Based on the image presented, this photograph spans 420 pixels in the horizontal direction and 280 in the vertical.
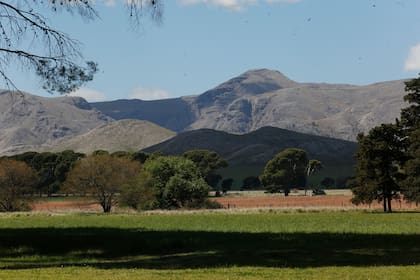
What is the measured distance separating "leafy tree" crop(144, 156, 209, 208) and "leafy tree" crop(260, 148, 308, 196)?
6782cm

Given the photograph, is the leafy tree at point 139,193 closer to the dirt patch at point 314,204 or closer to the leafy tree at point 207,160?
the dirt patch at point 314,204

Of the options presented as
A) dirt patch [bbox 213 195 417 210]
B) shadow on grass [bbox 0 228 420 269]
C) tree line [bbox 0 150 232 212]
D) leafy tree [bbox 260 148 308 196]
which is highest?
leafy tree [bbox 260 148 308 196]

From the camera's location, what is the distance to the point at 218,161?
186m

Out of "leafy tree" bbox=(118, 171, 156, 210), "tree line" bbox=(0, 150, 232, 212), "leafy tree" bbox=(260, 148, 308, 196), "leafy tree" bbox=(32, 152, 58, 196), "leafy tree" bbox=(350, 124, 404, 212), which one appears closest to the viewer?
"leafy tree" bbox=(350, 124, 404, 212)

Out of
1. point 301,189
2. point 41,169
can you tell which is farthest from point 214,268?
point 301,189

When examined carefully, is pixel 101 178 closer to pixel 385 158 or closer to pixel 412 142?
pixel 385 158

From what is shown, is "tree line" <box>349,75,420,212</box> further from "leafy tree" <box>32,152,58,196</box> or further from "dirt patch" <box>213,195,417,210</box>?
"leafy tree" <box>32,152,58,196</box>

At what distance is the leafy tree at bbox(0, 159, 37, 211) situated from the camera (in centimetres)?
9231

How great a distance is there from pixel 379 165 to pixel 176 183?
101ft

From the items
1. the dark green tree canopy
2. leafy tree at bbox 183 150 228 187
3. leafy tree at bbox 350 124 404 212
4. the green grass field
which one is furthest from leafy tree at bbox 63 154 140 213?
leafy tree at bbox 183 150 228 187

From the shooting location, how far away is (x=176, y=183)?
291 ft

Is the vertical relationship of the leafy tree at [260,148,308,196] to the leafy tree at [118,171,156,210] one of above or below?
above

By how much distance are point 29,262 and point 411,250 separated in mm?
14668

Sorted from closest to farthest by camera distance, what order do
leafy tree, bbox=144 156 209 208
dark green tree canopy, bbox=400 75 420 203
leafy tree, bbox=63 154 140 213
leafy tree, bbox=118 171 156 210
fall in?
dark green tree canopy, bbox=400 75 420 203 < leafy tree, bbox=118 171 156 210 < leafy tree, bbox=144 156 209 208 < leafy tree, bbox=63 154 140 213
